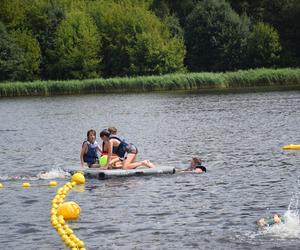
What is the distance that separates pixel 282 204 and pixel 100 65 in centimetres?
7596

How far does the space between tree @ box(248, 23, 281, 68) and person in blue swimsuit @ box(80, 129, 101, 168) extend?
223 ft

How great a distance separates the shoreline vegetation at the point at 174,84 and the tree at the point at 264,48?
14682 mm

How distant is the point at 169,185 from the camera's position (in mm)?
23031

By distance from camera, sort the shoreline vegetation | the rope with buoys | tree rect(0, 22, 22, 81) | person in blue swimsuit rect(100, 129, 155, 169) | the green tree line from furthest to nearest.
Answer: the green tree line, tree rect(0, 22, 22, 81), the shoreline vegetation, person in blue swimsuit rect(100, 129, 155, 169), the rope with buoys

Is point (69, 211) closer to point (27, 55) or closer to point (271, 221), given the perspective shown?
point (271, 221)

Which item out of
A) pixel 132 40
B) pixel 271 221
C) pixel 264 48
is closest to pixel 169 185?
pixel 271 221

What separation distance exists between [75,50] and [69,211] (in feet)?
243

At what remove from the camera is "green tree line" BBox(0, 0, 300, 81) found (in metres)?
91.9

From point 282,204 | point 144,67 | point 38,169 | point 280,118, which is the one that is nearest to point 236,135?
point 280,118

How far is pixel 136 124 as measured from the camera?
44000mm

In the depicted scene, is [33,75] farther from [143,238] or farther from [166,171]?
[143,238]

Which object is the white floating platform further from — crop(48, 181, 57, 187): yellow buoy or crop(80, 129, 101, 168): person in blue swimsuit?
crop(48, 181, 57, 187): yellow buoy

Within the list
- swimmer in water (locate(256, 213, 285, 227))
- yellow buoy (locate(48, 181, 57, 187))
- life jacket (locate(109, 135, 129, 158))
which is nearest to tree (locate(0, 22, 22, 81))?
life jacket (locate(109, 135, 129, 158))

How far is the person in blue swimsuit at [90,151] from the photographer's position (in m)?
25.4
